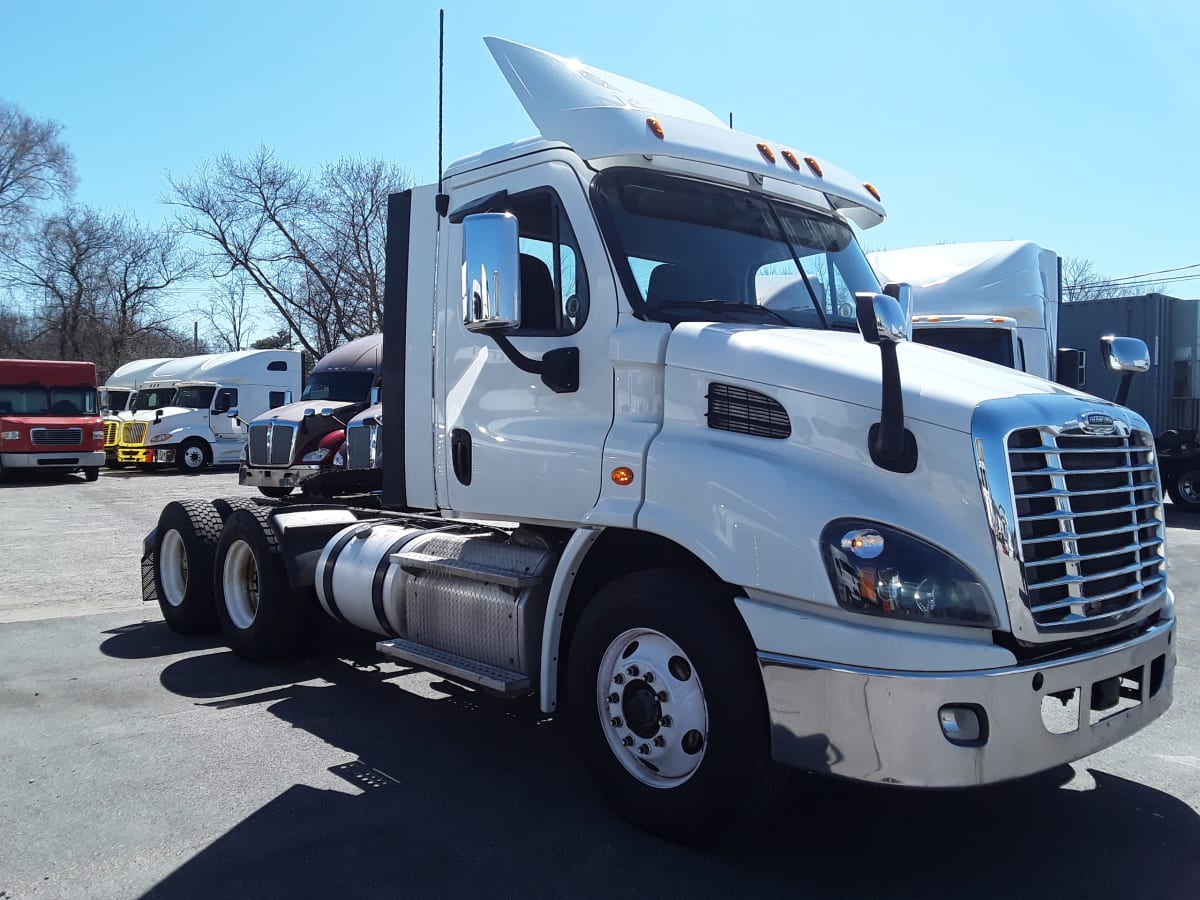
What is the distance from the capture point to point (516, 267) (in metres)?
4.12

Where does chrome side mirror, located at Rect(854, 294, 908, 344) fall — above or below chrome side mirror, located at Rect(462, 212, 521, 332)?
below

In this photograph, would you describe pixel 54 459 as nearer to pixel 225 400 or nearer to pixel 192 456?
pixel 192 456

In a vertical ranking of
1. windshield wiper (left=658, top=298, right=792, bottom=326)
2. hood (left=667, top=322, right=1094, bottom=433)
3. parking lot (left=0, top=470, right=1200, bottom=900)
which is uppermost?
windshield wiper (left=658, top=298, right=792, bottom=326)

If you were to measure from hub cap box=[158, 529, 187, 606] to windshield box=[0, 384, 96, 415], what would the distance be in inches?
787

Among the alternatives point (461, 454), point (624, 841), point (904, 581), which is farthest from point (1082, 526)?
point (461, 454)

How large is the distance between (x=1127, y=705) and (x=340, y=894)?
3.01m

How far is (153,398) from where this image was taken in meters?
28.8

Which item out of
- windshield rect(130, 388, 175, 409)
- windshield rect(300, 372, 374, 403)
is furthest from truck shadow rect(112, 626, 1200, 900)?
windshield rect(130, 388, 175, 409)

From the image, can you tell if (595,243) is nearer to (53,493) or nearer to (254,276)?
(53,493)

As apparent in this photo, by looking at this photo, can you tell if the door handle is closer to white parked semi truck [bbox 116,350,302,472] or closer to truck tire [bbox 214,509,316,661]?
truck tire [bbox 214,509,316,661]

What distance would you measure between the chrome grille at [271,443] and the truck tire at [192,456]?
56.2 ft

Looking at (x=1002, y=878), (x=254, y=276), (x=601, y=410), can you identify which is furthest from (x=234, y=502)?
(x=254, y=276)

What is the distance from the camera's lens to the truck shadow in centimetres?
366

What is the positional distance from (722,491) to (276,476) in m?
6.14
